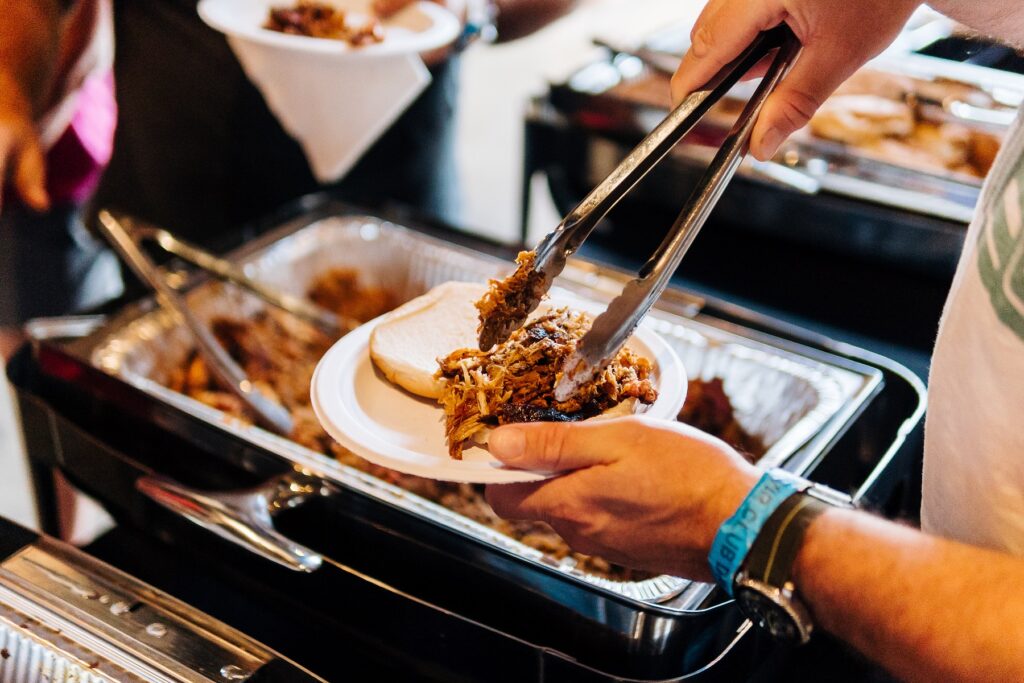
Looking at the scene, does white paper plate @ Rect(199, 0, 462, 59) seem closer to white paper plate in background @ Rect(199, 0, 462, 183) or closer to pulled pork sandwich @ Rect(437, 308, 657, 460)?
white paper plate in background @ Rect(199, 0, 462, 183)

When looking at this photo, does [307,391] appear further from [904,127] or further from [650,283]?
[904,127]

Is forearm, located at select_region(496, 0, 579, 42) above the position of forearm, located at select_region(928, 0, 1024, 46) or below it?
below

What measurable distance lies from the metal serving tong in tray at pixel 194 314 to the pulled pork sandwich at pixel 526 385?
51cm

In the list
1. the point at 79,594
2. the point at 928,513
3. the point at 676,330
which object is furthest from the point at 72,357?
the point at 928,513

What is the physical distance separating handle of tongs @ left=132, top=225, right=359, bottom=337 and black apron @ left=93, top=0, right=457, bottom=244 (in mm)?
A: 484

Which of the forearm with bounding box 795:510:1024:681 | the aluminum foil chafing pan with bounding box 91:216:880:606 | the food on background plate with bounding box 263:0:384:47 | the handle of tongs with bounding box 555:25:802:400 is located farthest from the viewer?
the food on background plate with bounding box 263:0:384:47

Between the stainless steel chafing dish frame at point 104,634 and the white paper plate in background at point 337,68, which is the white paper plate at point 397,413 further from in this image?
the white paper plate in background at point 337,68

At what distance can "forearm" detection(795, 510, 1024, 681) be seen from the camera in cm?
64

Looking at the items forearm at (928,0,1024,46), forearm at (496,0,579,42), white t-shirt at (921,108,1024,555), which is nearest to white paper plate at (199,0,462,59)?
forearm at (496,0,579,42)

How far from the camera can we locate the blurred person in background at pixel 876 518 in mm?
660

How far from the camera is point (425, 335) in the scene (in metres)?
0.91

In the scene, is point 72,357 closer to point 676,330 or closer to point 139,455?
point 139,455

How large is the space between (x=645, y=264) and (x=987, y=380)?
28cm

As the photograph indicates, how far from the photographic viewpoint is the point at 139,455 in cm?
122
